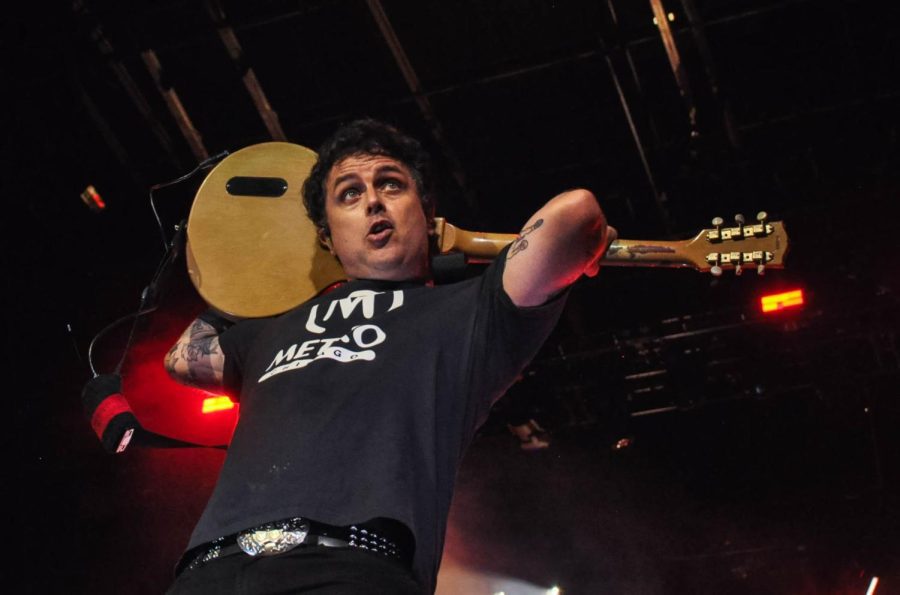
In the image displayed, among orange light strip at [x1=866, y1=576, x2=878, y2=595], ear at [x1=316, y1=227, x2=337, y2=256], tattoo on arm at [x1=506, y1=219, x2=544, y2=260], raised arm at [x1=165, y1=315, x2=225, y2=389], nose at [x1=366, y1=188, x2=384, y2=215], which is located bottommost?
orange light strip at [x1=866, y1=576, x2=878, y2=595]

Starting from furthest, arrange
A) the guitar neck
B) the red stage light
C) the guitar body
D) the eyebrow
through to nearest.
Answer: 1. the red stage light
2. the guitar body
3. the guitar neck
4. the eyebrow

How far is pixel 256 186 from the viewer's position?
3.43 m

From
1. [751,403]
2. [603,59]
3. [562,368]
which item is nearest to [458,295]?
[603,59]

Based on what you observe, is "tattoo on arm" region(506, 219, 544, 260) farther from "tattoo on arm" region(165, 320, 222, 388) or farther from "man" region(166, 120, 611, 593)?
"tattoo on arm" region(165, 320, 222, 388)

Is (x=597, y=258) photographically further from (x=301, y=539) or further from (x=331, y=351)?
(x=301, y=539)

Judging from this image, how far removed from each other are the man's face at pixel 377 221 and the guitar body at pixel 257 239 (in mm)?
305

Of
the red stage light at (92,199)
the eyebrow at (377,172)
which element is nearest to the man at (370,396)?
the eyebrow at (377,172)

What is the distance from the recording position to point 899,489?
6.90m

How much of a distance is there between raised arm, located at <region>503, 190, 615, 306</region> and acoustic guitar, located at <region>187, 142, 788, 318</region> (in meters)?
0.64

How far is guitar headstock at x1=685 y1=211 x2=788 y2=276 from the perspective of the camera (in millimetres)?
3012

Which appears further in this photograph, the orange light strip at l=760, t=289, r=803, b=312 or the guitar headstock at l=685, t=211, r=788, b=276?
the orange light strip at l=760, t=289, r=803, b=312

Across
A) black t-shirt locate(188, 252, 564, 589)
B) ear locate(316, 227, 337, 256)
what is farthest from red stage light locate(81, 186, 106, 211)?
black t-shirt locate(188, 252, 564, 589)

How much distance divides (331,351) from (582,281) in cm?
Result: 490

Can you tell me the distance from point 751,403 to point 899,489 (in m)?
1.31
